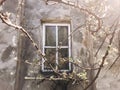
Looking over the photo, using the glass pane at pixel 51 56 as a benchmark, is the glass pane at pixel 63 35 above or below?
above

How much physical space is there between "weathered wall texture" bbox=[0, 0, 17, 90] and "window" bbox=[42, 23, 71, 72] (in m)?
0.73

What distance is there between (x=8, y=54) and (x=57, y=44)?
3.91 feet

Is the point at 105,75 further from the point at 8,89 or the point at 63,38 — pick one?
the point at 8,89

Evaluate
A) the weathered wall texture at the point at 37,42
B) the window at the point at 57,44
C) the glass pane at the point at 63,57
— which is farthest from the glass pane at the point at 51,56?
the weathered wall texture at the point at 37,42

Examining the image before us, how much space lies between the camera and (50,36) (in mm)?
8102

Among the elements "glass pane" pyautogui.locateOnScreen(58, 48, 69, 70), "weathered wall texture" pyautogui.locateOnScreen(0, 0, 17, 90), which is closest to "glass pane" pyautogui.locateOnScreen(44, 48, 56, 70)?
"glass pane" pyautogui.locateOnScreen(58, 48, 69, 70)

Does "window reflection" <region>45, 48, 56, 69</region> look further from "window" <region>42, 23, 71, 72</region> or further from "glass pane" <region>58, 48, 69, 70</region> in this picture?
"glass pane" <region>58, 48, 69, 70</region>

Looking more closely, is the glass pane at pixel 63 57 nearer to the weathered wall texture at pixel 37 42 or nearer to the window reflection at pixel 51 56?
the window reflection at pixel 51 56

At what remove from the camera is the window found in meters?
7.73

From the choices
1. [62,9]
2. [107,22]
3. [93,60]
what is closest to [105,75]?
[93,60]

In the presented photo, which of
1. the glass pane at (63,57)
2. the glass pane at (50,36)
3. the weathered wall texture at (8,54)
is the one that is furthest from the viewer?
the glass pane at (50,36)

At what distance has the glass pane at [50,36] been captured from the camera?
26.3 feet

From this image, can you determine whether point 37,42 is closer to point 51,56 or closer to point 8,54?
point 51,56

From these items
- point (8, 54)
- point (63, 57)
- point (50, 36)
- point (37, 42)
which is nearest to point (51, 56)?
point (63, 57)
